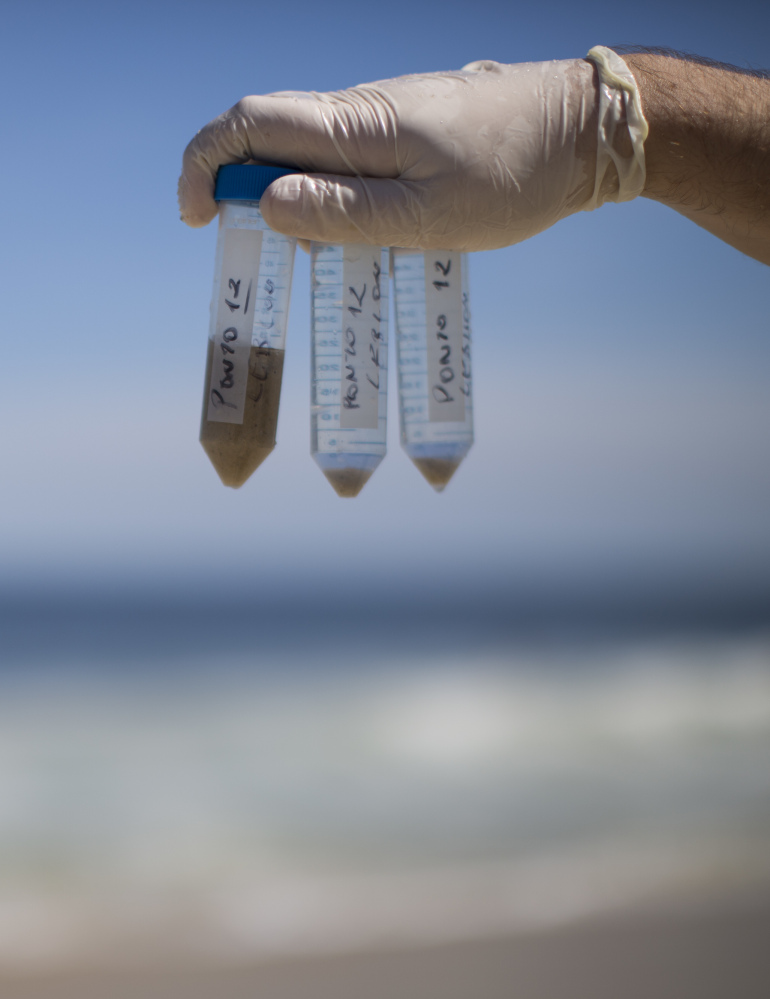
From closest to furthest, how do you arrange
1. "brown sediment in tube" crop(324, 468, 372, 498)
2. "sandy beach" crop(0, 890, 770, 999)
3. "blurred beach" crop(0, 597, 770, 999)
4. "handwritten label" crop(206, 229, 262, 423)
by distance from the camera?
1. "handwritten label" crop(206, 229, 262, 423)
2. "brown sediment in tube" crop(324, 468, 372, 498)
3. "sandy beach" crop(0, 890, 770, 999)
4. "blurred beach" crop(0, 597, 770, 999)

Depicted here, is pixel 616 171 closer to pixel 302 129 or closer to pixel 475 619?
pixel 302 129

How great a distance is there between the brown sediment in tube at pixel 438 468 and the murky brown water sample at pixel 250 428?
0.34 m

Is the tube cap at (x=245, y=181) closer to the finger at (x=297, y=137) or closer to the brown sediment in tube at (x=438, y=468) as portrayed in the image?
the finger at (x=297, y=137)

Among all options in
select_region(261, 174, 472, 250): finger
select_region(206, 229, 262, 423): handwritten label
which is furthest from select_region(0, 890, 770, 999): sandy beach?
select_region(261, 174, 472, 250): finger

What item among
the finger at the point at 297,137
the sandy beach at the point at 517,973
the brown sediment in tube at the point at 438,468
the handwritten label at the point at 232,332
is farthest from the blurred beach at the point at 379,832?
the finger at the point at 297,137

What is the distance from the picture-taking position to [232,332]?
139 centimetres

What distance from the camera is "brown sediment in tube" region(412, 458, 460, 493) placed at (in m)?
1.58

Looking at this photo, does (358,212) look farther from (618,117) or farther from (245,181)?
(618,117)

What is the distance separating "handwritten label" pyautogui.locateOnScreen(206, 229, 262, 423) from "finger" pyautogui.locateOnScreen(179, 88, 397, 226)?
179 mm

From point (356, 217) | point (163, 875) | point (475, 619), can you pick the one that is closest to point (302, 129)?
point (356, 217)

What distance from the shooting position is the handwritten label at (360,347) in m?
1.43

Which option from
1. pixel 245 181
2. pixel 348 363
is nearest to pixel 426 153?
pixel 245 181

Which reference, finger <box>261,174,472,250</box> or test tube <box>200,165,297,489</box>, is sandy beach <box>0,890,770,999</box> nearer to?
test tube <box>200,165,297,489</box>

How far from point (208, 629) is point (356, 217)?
14733 mm
